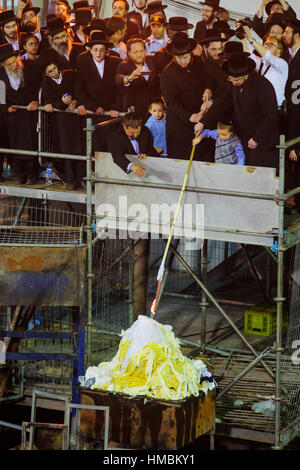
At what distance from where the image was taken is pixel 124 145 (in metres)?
13.7

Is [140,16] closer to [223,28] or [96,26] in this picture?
[96,26]

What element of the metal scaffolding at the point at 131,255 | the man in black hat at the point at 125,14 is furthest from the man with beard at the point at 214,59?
the man in black hat at the point at 125,14

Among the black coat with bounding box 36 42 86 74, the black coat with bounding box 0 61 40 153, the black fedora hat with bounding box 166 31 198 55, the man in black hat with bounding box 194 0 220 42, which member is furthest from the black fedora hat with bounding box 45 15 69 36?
the black fedora hat with bounding box 166 31 198 55

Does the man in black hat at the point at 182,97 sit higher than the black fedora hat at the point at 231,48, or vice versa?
the black fedora hat at the point at 231,48

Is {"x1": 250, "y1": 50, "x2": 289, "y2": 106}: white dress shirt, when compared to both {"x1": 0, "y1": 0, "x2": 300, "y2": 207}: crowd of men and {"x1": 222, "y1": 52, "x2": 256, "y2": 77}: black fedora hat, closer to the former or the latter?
{"x1": 0, "y1": 0, "x2": 300, "y2": 207}: crowd of men

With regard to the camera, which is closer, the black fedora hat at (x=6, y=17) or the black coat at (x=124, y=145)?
the black coat at (x=124, y=145)

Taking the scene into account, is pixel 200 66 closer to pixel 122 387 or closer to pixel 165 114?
pixel 165 114

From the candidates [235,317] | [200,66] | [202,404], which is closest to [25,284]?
[202,404]

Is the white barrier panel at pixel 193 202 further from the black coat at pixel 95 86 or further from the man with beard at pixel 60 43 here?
the man with beard at pixel 60 43

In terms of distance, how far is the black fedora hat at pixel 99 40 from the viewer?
15469 millimetres

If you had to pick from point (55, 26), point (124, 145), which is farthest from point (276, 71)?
point (55, 26)

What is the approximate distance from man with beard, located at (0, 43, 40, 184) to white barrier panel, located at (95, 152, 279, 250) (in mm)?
2373

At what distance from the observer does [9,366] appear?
49.4ft

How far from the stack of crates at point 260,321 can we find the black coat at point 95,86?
4.03m
